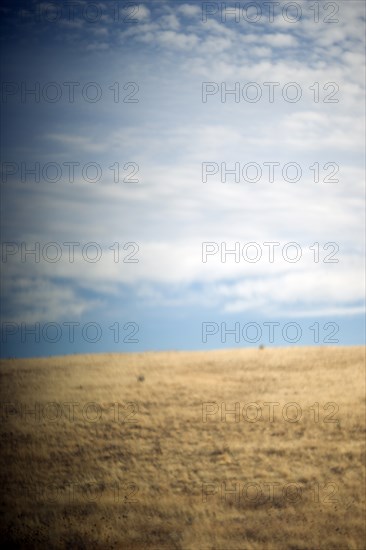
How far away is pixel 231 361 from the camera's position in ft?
104

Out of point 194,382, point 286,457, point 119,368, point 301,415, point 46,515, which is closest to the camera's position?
point 46,515

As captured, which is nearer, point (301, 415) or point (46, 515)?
point (46, 515)

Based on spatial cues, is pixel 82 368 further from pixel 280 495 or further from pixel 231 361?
pixel 280 495

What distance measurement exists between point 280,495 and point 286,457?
2.42 m

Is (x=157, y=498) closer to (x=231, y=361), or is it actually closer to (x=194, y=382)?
(x=194, y=382)

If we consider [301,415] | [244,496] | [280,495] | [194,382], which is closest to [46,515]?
[244,496]

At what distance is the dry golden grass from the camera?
13.1 meters

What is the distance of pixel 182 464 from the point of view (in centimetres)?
1691

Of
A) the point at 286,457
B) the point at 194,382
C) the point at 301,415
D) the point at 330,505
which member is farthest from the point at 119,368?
the point at 330,505

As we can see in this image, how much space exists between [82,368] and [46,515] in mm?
17457

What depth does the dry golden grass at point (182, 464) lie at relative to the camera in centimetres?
1314

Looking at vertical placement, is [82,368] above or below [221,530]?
above

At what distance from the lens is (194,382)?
86.5ft

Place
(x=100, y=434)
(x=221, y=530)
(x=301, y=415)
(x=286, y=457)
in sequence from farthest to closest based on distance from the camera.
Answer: (x=301, y=415)
(x=100, y=434)
(x=286, y=457)
(x=221, y=530)
